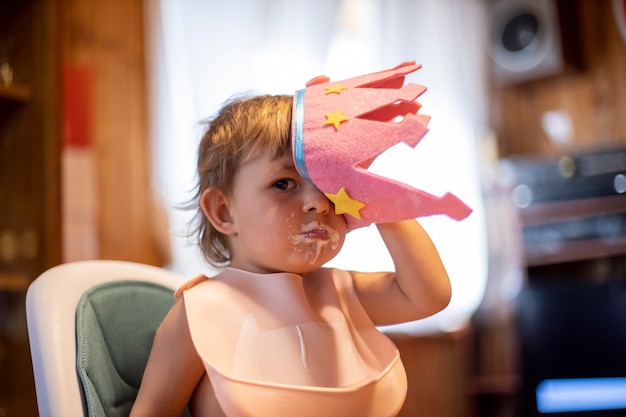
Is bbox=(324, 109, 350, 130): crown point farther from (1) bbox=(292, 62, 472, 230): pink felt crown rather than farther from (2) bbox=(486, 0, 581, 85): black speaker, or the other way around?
(2) bbox=(486, 0, 581, 85): black speaker

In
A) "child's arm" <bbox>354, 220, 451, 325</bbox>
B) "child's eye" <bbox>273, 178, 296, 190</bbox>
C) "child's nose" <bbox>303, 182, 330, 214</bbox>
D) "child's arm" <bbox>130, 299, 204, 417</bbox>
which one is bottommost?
"child's arm" <bbox>130, 299, 204, 417</bbox>

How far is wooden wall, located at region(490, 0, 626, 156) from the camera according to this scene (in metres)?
3.26

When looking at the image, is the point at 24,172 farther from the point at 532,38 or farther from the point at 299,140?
the point at 532,38

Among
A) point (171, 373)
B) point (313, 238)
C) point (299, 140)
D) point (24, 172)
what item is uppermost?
point (24, 172)

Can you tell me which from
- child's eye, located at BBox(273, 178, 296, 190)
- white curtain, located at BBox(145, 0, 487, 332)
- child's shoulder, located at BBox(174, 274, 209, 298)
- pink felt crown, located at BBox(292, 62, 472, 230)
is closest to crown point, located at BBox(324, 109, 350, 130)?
pink felt crown, located at BBox(292, 62, 472, 230)

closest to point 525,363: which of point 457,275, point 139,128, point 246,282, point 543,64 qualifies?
point 457,275

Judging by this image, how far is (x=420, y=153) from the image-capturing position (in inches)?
114

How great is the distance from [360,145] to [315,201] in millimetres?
92

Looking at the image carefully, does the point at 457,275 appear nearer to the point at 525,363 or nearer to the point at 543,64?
the point at 525,363

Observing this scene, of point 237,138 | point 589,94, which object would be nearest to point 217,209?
point 237,138

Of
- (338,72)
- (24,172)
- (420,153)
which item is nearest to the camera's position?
(24,172)

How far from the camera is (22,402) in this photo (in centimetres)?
169

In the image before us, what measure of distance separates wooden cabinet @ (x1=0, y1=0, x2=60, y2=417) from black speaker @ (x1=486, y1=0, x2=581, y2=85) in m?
2.38

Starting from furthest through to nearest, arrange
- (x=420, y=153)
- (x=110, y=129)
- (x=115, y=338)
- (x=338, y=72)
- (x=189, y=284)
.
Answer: (x=420, y=153)
(x=338, y=72)
(x=110, y=129)
(x=115, y=338)
(x=189, y=284)
